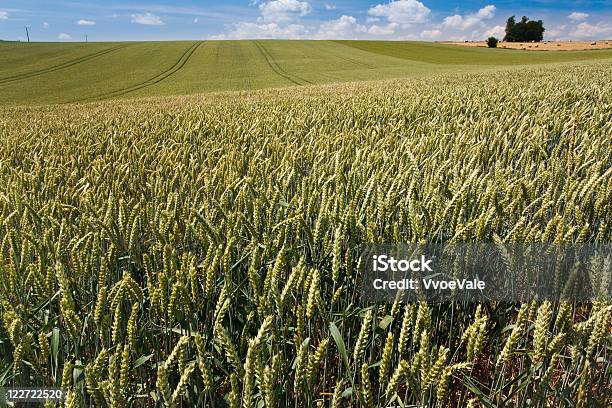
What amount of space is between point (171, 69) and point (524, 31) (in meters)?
89.6

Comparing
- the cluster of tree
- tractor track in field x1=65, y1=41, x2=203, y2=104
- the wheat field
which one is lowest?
the wheat field

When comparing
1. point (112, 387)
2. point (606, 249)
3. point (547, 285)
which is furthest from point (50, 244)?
point (606, 249)

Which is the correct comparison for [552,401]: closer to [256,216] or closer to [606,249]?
[606,249]

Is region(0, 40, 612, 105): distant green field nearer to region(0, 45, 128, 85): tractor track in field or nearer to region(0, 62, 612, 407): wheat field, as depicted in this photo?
region(0, 45, 128, 85): tractor track in field

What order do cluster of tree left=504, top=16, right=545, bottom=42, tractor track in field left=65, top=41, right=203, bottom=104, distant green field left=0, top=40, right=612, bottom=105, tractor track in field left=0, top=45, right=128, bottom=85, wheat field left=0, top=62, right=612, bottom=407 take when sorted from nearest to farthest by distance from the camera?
wheat field left=0, top=62, right=612, bottom=407, tractor track in field left=65, top=41, right=203, bottom=104, distant green field left=0, top=40, right=612, bottom=105, tractor track in field left=0, top=45, right=128, bottom=85, cluster of tree left=504, top=16, right=545, bottom=42

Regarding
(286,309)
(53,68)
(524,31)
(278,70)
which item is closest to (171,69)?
(278,70)

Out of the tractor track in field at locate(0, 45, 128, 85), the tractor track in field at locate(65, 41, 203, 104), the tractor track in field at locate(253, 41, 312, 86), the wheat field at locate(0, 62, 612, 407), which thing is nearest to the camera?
the wheat field at locate(0, 62, 612, 407)

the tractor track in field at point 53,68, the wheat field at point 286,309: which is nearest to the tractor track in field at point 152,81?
the tractor track in field at point 53,68

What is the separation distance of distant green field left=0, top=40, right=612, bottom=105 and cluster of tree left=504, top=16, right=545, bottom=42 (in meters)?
51.7

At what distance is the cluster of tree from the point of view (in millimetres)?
95162

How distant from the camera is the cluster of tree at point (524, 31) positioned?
312 feet

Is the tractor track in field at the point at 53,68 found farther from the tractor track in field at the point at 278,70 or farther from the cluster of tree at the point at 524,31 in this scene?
the cluster of tree at the point at 524,31

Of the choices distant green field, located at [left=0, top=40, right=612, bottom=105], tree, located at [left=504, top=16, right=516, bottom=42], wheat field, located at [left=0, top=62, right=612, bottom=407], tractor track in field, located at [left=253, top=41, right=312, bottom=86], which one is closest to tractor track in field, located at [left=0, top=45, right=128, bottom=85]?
distant green field, located at [left=0, top=40, right=612, bottom=105]

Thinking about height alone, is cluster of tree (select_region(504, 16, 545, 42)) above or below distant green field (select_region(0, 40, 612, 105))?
above
